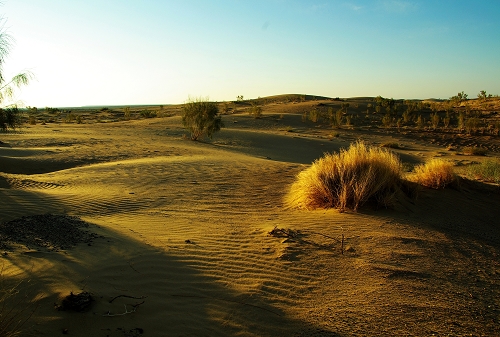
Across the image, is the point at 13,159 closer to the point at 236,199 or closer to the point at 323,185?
the point at 236,199

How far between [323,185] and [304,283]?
12.6ft

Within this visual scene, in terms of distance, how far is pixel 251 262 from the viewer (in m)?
5.24

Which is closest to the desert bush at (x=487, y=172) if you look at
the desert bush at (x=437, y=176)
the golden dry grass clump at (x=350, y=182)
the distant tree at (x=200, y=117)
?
the desert bush at (x=437, y=176)

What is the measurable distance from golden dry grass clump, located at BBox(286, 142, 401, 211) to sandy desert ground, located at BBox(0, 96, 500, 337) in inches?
16.6

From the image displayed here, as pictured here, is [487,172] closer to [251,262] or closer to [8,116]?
[251,262]

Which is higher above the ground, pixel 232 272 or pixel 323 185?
pixel 323 185

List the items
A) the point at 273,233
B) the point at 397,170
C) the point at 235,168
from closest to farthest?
the point at 273,233, the point at 397,170, the point at 235,168

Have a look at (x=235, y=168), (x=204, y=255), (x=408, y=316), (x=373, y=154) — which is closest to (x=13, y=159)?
(x=235, y=168)

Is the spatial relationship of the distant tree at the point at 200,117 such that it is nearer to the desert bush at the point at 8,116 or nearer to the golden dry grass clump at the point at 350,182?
the desert bush at the point at 8,116

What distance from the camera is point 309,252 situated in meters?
5.57

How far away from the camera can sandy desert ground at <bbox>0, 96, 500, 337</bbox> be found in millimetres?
3752

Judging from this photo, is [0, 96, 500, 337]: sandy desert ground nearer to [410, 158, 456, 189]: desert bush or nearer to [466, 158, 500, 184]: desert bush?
[410, 158, 456, 189]: desert bush

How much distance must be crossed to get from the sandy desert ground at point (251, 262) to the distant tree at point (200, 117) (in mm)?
13629

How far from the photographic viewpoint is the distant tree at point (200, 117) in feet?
78.4
